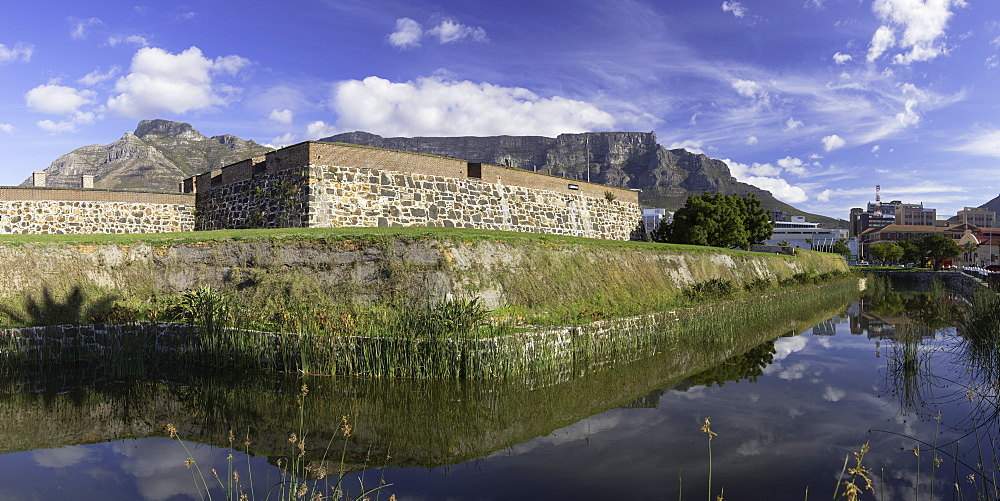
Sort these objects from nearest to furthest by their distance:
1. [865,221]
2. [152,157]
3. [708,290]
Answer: [708,290], [152,157], [865,221]

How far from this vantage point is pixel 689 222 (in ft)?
130

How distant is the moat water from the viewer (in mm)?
7223

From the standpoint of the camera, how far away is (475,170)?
28.3 m

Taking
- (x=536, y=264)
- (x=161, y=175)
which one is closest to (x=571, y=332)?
(x=536, y=264)

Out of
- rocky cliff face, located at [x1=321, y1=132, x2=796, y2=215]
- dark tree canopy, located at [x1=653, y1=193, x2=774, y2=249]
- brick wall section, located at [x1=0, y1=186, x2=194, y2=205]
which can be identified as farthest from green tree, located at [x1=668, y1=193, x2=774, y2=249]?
rocky cliff face, located at [x1=321, y1=132, x2=796, y2=215]

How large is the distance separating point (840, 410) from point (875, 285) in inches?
1691

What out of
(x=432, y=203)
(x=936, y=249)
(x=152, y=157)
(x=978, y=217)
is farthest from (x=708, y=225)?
(x=978, y=217)

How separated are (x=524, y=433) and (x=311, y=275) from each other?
9.80 meters

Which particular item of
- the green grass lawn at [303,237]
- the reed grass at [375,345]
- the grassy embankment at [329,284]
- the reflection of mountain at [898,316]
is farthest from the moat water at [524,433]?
the reflection of mountain at [898,316]

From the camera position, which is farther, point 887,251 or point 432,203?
point 887,251

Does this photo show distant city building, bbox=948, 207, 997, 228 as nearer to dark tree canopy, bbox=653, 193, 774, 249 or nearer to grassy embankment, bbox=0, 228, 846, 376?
dark tree canopy, bbox=653, 193, 774, 249

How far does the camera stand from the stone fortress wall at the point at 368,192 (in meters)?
23.2

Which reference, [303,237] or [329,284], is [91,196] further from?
[329,284]

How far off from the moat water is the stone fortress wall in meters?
12.1
